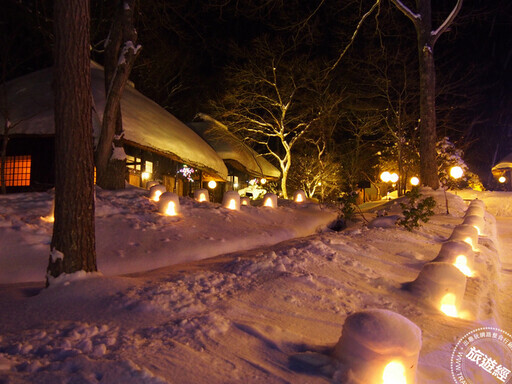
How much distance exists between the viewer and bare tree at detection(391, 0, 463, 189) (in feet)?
45.4

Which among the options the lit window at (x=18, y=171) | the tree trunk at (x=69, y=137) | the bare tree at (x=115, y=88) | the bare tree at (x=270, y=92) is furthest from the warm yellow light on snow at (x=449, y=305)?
the bare tree at (x=270, y=92)

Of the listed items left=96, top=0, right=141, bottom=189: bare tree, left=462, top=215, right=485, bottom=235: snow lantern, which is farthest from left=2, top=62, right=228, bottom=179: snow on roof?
left=462, top=215, right=485, bottom=235: snow lantern

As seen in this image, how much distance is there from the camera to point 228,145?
22.1 meters

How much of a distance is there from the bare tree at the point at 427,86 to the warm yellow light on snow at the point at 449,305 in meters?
10.5

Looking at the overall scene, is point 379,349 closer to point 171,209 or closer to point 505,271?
point 505,271

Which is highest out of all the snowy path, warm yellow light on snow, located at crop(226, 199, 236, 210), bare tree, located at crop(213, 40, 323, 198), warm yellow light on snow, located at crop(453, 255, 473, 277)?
bare tree, located at crop(213, 40, 323, 198)

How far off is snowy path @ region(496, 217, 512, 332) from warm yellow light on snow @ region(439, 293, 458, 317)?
2.29ft

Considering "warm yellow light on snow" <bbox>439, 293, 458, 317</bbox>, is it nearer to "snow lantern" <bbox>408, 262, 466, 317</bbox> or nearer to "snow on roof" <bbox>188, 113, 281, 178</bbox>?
"snow lantern" <bbox>408, 262, 466, 317</bbox>

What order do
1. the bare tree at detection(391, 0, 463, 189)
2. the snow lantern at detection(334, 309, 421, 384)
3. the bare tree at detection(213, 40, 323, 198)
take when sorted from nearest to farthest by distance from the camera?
the snow lantern at detection(334, 309, 421, 384) < the bare tree at detection(391, 0, 463, 189) < the bare tree at detection(213, 40, 323, 198)

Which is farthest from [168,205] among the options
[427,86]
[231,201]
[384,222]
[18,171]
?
[427,86]

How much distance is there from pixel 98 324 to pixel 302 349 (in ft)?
5.54

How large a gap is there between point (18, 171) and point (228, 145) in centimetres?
1061

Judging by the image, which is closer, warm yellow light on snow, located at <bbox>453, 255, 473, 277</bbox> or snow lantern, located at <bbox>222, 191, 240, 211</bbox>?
warm yellow light on snow, located at <bbox>453, 255, 473, 277</bbox>

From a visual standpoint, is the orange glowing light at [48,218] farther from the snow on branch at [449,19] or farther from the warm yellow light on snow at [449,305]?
the snow on branch at [449,19]
